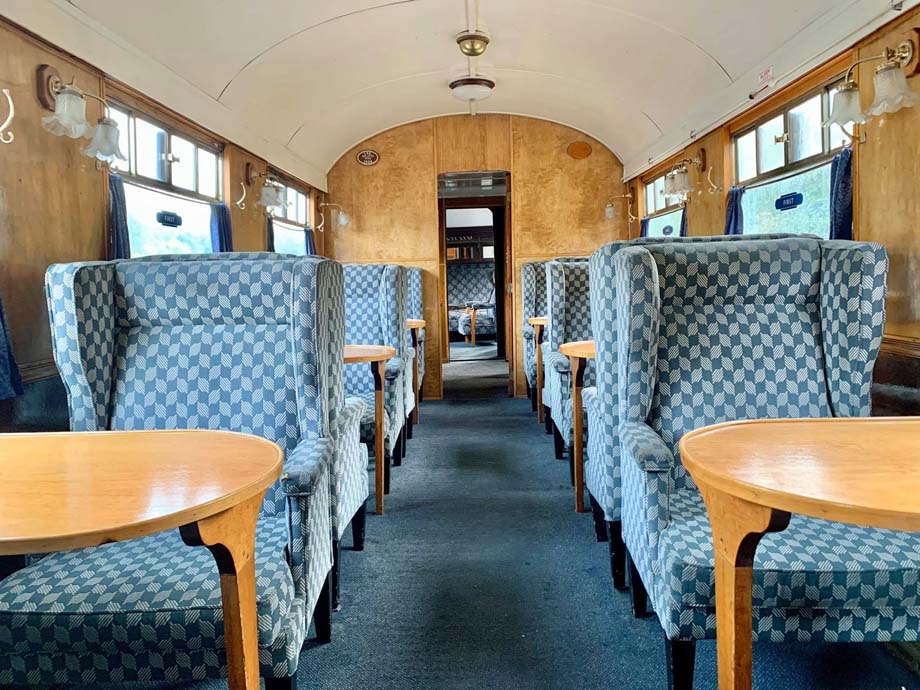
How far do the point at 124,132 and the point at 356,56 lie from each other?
201cm

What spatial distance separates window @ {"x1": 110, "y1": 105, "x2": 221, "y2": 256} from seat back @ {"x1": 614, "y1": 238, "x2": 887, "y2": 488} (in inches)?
112

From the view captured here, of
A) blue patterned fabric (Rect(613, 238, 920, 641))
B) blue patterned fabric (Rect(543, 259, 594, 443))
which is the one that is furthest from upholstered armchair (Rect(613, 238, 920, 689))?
blue patterned fabric (Rect(543, 259, 594, 443))

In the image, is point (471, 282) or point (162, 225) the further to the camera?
point (471, 282)

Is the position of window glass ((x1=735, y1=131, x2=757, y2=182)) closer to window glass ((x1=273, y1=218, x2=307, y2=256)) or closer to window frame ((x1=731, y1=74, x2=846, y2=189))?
window frame ((x1=731, y1=74, x2=846, y2=189))

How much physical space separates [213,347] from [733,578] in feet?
5.16

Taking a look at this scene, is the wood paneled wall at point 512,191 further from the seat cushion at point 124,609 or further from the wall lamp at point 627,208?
the seat cushion at point 124,609

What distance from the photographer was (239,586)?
3.78 ft

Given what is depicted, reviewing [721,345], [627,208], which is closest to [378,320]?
[721,345]

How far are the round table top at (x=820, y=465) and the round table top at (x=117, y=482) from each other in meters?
0.82

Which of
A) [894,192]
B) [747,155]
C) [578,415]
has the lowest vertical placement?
[578,415]

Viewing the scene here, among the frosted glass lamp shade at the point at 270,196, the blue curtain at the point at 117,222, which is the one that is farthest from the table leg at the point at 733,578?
the frosted glass lamp shade at the point at 270,196

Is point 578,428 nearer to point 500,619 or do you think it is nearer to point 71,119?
point 500,619

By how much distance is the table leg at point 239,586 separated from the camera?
107 centimetres

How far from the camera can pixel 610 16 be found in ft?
13.4
